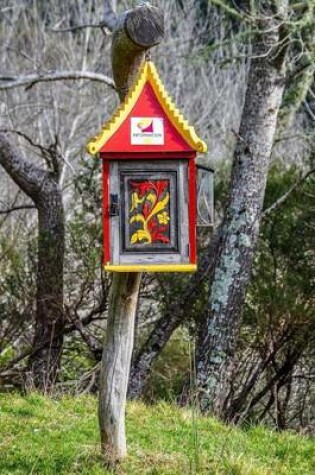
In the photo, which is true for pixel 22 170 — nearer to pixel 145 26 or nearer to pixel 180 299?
pixel 180 299

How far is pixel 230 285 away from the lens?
6.83m

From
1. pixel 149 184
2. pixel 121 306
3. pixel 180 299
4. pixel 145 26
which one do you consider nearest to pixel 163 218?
Result: pixel 149 184

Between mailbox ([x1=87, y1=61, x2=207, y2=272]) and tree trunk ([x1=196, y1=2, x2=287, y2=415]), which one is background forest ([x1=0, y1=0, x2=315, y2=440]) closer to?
tree trunk ([x1=196, y1=2, x2=287, y2=415])

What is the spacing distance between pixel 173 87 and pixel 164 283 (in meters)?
8.03

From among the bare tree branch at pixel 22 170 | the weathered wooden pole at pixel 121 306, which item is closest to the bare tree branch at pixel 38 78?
the bare tree branch at pixel 22 170

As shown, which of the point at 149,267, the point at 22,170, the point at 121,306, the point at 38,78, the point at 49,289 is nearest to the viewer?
the point at 149,267

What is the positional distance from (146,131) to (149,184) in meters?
0.25

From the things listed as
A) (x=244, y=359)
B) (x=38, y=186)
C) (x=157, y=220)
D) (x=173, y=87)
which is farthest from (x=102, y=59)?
(x=157, y=220)

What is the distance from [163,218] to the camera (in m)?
3.81

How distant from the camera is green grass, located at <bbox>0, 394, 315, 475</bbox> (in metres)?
4.19

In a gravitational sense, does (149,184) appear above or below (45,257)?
above

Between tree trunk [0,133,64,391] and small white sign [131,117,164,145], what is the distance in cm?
413

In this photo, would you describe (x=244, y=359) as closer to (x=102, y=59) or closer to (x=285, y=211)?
(x=285, y=211)

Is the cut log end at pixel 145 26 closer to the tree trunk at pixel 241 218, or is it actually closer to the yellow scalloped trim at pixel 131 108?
the yellow scalloped trim at pixel 131 108
